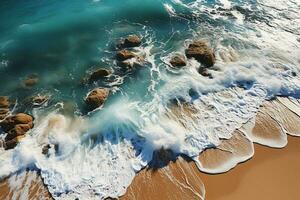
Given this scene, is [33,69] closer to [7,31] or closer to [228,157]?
[7,31]

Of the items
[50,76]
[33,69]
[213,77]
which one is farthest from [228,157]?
[33,69]

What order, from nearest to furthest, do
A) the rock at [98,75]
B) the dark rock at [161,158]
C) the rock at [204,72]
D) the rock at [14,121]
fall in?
the dark rock at [161,158]
the rock at [14,121]
the rock at [204,72]
the rock at [98,75]

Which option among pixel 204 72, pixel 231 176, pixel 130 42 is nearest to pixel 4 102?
pixel 130 42

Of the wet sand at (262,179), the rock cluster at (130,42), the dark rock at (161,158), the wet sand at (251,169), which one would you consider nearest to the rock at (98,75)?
the rock cluster at (130,42)

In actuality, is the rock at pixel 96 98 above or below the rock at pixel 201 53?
below

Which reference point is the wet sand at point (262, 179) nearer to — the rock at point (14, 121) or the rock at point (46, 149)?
the rock at point (46, 149)

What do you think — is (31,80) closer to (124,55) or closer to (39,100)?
(39,100)
